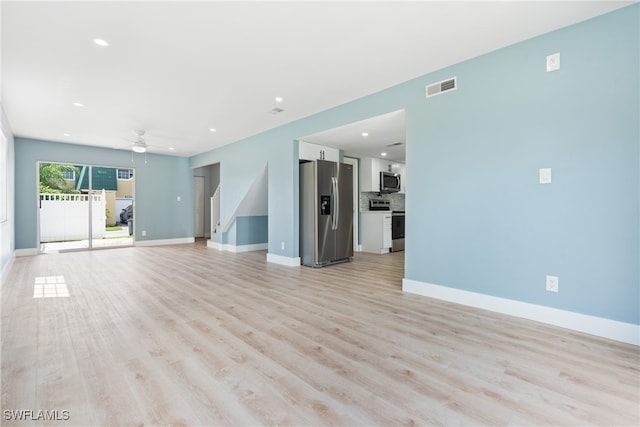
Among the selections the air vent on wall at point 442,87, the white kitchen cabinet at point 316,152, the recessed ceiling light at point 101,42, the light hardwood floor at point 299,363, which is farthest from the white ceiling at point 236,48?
the light hardwood floor at point 299,363

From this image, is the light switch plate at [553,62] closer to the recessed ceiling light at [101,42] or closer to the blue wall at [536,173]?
the blue wall at [536,173]

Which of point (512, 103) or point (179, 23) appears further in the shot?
point (512, 103)

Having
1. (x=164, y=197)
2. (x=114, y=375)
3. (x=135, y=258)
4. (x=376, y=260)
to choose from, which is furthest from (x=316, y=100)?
(x=164, y=197)

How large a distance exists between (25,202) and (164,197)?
2940mm

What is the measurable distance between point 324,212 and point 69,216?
6773 millimetres

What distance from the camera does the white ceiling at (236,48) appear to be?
2.45m

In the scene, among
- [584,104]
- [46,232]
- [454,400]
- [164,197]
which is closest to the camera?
[454,400]

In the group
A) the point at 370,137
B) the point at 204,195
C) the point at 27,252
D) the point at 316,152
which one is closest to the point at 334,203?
the point at 316,152

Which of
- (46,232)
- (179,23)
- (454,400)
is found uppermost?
(179,23)

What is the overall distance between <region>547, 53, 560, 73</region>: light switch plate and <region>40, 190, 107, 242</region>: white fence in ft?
31.1

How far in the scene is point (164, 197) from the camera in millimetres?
8922

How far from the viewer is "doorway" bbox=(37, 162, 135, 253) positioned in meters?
7.36

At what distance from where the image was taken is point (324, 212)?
223 inches

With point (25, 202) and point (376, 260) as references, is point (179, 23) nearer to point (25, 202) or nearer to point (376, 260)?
point (376, 260)
